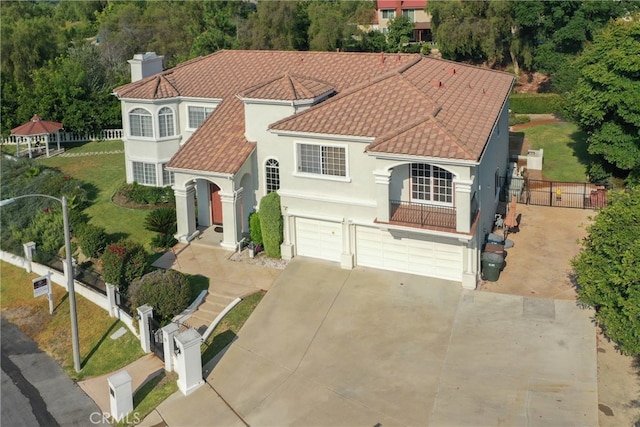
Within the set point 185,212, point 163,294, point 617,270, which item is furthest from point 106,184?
point 617,270

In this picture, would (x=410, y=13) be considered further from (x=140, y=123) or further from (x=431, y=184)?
(x=431, y=184)

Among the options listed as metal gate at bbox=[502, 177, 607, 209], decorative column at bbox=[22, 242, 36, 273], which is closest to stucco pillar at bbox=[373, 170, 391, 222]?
metal gate at bbox=[502, 177, 607, 209]

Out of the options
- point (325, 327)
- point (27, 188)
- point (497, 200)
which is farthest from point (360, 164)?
point (27, 188)

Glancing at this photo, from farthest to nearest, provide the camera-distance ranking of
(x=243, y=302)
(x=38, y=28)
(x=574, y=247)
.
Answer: (x=38, y=28) → (x=574, y=247) → (x=243, y=302)

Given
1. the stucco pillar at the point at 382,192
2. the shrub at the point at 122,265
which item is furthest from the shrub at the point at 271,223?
the shrub at the point at 122,265

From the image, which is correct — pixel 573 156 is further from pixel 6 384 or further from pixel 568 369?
pixel 6 384
